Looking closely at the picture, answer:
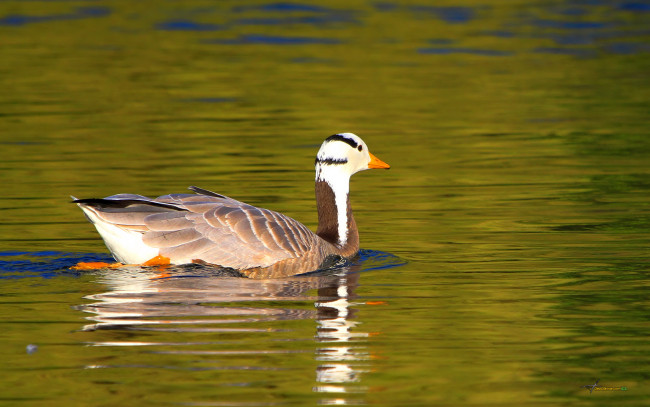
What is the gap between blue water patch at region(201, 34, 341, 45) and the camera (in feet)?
124

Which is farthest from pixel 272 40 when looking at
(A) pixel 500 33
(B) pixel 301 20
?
(A) pixel 500 33

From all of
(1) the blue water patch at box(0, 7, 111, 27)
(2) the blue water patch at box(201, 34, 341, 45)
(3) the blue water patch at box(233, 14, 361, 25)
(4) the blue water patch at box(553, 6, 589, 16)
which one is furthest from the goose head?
(4) the blue water patch at box(553, 6, 589, 16)

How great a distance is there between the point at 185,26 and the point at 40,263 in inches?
1204

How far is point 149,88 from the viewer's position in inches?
1147

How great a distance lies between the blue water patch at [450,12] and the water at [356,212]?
4.76 metres

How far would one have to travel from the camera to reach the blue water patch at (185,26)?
41531 millimetres

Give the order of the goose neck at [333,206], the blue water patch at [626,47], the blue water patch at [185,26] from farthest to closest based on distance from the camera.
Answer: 1. the blue water patch at [185,26]
2. the blue water patch at [626,47]
3. the goose neck at [333,206]

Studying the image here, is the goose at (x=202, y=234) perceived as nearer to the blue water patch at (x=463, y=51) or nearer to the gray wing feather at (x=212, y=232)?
the gray wing feather at (x=212, y=232)

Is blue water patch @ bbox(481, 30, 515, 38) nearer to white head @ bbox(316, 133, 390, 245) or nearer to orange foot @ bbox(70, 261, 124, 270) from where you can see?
white head @ bbox(316, 133, 390, 245)

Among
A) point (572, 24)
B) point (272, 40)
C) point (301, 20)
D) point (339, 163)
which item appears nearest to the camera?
point (339, 163)

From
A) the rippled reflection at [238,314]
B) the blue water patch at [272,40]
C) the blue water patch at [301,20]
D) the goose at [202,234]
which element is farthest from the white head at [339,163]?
the blue water patch at [301,20]

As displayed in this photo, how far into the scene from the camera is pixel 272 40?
3831cm

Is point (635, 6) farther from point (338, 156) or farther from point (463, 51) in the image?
point (338, 156)

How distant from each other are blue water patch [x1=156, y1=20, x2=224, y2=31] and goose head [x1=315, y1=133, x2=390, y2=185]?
28037mm
